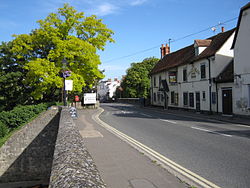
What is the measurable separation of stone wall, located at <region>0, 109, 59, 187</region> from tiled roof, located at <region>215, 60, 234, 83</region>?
634 inches

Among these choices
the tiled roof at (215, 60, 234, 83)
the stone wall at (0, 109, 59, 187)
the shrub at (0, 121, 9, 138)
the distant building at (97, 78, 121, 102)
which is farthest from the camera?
the distant building at (97, 78, 121, 102)

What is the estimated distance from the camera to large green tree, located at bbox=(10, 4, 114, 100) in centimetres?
2095

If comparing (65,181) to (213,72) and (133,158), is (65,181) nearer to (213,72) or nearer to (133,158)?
(133,158)

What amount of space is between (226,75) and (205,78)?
3063mm

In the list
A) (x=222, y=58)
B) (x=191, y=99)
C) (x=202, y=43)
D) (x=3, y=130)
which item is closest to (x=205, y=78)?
(x=222, y=58)

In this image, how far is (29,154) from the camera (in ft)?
38.3

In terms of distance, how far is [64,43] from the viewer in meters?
21.2

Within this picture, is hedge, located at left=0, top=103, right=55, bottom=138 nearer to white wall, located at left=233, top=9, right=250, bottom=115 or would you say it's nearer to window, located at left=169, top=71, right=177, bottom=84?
window, located at left=169, top=71, right=177, bottom=84

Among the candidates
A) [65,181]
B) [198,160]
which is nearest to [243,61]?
[198,160]

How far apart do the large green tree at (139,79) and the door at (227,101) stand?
34746 mm

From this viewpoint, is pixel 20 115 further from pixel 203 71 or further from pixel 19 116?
pixel 203 71

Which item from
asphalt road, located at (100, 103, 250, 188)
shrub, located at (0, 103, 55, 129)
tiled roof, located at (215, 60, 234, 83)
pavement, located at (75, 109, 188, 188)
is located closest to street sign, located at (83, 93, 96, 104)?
shrub, located at (0, 103, 55, 129)

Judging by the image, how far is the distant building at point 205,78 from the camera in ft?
71.6

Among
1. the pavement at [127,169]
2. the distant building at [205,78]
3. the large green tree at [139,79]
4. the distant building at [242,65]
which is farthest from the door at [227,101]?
the large green tree at [139,79]
